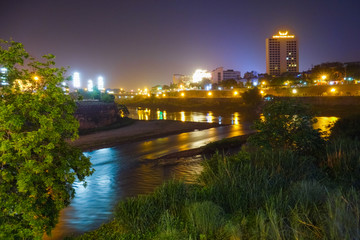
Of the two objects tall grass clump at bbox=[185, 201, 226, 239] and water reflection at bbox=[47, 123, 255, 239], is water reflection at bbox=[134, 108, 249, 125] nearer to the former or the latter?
water reflection at bbox=[47, 123, 255, 239]

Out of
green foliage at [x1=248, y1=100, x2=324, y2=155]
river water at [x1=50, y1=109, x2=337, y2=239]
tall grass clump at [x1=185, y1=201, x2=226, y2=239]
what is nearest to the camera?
tall grass clump at [x1=185, y1=201, x2=226, y2=239]

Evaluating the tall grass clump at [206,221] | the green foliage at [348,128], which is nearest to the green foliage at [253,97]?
the green foliage at [348,128]

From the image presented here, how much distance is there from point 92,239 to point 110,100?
4323cm

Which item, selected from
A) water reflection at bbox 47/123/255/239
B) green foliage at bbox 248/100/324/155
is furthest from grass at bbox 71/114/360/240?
water reflection at bbox 47/123/255/239

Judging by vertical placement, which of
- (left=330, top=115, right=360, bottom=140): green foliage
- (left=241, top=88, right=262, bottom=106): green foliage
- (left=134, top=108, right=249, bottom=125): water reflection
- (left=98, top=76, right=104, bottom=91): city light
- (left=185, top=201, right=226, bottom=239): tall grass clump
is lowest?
(left=134, top=108, right=249, bottom=125): water reflection

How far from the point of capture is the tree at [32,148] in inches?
222

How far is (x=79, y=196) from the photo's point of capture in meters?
14.2

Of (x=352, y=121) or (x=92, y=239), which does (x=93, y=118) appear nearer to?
(x=352, y=121)

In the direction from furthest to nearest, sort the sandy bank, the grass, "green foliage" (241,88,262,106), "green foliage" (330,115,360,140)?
"green foliage" (241,88,262,106) < the sandy bank < "green foliage" (330,115,360,140) < the grass

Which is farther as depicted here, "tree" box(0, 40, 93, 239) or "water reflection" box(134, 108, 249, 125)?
"water reflection" box(134, 108, 249, 125)

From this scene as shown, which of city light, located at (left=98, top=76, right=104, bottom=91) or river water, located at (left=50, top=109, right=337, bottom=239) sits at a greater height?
city light, located at (left=98, top=76, right=104, bottom=91)

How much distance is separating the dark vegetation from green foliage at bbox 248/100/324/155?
0.07 meters

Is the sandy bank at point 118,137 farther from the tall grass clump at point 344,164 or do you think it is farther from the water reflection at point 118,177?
the tall grass clump at point 344,164

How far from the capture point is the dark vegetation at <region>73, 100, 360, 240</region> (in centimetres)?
522
